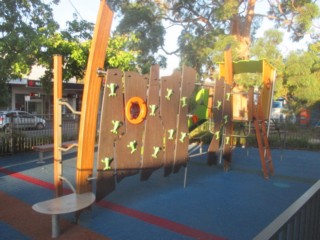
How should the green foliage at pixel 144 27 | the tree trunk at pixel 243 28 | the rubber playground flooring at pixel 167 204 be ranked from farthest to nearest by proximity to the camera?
1. the green foliage at pixel 144 27
2. the tree trunk at pixel 243 28
3. the rubber playground flooring at pixel 167 204

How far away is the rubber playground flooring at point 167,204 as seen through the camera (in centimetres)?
406

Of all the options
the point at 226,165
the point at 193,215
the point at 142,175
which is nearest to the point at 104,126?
the point at 142,175

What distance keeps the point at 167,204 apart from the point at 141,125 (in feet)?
4.62

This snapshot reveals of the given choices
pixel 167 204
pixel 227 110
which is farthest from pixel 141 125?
pixel 227 110

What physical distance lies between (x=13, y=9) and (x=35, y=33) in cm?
142

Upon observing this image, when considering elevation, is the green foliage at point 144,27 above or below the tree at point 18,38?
above

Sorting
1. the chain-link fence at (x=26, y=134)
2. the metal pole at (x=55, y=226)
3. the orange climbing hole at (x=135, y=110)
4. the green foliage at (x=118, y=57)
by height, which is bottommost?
the metal pole at (x=55, y=226)

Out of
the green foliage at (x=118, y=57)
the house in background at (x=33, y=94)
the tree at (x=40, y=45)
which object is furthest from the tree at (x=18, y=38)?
the house in background at (x=33, y=94)

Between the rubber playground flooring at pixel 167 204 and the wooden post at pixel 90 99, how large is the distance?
72cm

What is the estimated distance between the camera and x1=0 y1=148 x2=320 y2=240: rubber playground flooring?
13.3 feet

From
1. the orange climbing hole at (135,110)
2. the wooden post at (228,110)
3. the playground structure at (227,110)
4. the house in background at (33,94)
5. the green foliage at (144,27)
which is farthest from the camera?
the house in background at (33,94)

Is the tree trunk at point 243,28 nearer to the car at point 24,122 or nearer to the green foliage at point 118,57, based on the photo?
the green foliage at point 118,57

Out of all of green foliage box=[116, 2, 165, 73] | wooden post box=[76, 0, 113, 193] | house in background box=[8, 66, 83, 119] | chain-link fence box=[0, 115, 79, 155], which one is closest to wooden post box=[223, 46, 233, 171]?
wooden post box=[76, 0, 113, 193]

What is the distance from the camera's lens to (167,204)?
5.19 m
